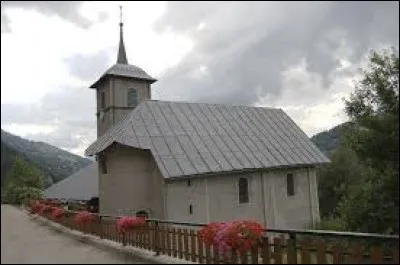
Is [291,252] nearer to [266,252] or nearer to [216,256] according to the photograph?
[266,252]

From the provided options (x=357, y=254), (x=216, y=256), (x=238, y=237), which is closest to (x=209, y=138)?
(x=216, y=256)

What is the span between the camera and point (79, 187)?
44.7 metres

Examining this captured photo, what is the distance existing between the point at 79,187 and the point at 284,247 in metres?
38.5

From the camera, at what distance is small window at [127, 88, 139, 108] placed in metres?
36.3

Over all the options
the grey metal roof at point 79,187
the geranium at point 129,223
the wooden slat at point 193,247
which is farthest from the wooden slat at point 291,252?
the grey metal roof at point 79,187

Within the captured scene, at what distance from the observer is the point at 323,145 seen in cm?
10444

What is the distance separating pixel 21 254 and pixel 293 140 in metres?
28.4

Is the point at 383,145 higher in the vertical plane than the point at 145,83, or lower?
lower

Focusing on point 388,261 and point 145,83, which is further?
point 145,83

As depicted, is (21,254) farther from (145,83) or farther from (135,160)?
(145,83)

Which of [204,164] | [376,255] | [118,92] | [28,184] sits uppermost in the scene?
[118,92]

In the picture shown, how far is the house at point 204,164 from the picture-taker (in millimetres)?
25652

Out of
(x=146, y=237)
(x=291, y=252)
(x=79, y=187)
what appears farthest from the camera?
(x=79, y=187)

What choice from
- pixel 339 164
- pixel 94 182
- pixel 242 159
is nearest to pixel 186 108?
pixel 242 159
